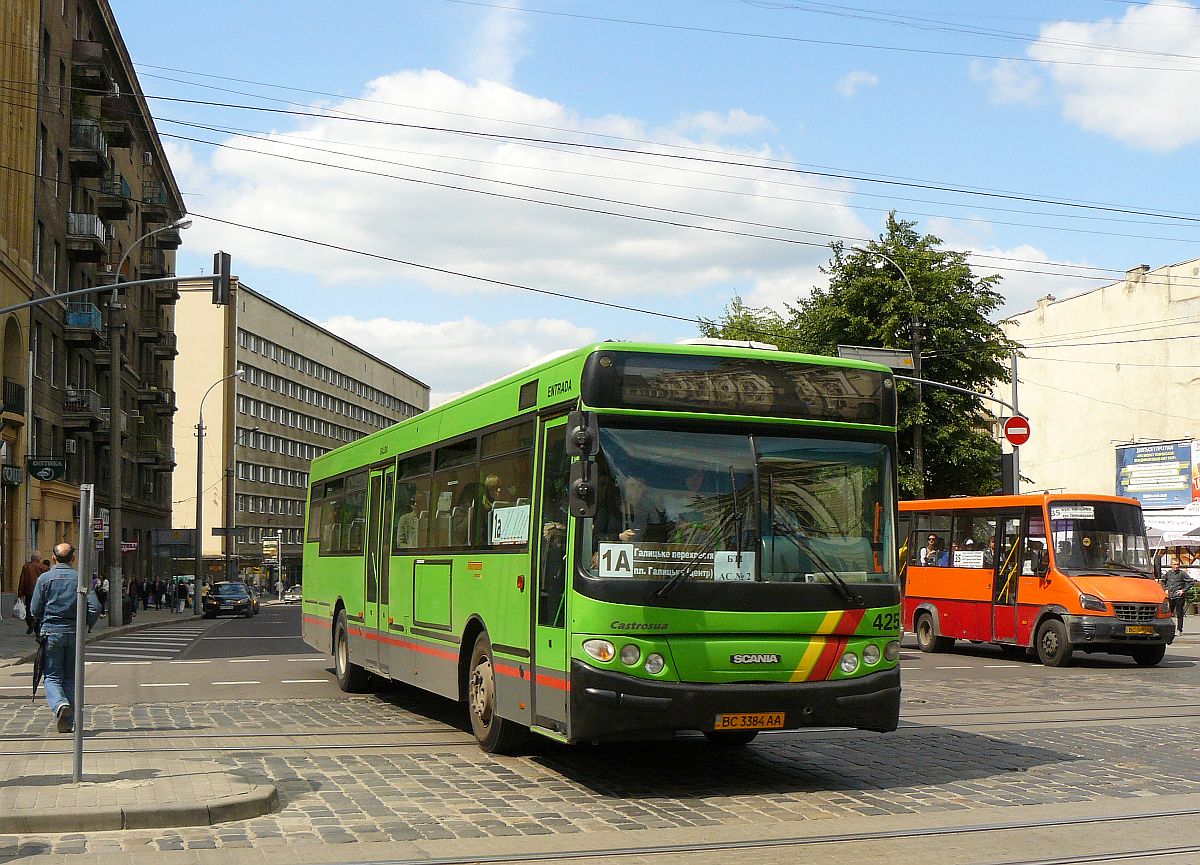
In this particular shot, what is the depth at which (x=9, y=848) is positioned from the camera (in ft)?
25.2

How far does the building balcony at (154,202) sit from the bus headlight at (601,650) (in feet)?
206

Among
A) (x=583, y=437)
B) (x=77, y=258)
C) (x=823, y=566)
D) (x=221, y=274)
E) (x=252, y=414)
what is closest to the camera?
(x=583, y=437)

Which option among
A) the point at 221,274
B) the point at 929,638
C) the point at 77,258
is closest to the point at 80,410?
the point at 77,258

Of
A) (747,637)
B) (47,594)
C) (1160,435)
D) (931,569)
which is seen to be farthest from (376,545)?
(1160,435)

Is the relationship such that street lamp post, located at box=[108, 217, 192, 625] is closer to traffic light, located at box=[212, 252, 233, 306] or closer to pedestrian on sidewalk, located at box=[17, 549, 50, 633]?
pedestrian on sidewalk, located at box=[17, 549, 50, 633]

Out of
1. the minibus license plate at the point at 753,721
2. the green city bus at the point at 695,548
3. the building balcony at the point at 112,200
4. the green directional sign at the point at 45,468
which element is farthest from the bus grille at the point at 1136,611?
the building balcony at the point at 112,200

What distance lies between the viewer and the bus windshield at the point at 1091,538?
2239 cm

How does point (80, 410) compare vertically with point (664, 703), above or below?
above

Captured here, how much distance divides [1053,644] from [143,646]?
59.3 ft

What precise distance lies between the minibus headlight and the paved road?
83 cm

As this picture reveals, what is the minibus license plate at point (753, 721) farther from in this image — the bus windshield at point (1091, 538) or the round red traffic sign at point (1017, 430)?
the round red traffic sign at point (1017, 430)

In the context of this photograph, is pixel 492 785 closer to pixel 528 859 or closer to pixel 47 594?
pixel 528 859

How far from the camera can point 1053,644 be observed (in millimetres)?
22234

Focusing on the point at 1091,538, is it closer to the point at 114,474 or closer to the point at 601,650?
the point at 601,650
